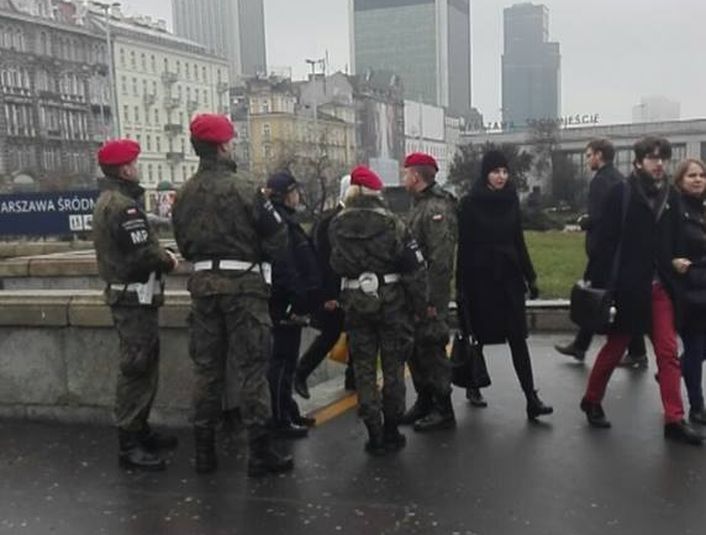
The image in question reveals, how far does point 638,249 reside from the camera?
228 inches

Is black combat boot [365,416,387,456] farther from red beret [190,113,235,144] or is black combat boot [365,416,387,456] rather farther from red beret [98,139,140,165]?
red beret [98,139,140,165]

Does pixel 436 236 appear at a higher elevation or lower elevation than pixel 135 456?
higher

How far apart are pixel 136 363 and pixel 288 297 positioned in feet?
3.67

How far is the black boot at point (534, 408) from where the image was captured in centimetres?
630

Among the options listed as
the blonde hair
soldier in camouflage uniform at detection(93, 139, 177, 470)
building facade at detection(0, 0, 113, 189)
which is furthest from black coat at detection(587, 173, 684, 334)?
building facade at detection(0, 0, 113, 189)

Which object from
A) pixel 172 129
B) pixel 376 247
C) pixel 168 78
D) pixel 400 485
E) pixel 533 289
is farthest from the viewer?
pixel 172 129

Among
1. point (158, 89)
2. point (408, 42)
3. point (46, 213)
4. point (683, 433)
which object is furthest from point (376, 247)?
point (408, 42)

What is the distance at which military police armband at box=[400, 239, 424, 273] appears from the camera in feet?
18.2

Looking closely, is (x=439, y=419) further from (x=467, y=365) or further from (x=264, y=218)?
(x=264, y=218)

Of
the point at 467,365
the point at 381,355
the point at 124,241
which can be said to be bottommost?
the point at 467,365

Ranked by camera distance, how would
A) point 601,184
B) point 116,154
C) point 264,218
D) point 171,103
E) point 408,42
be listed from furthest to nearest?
1. point 408,42
2. point 171,103
3. point 601,184
4. point 116,154
5. point 264,218

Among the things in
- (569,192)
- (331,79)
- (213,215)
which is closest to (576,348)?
(213,215)

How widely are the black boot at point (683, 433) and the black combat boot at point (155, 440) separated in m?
3.38

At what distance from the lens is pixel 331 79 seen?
117m
